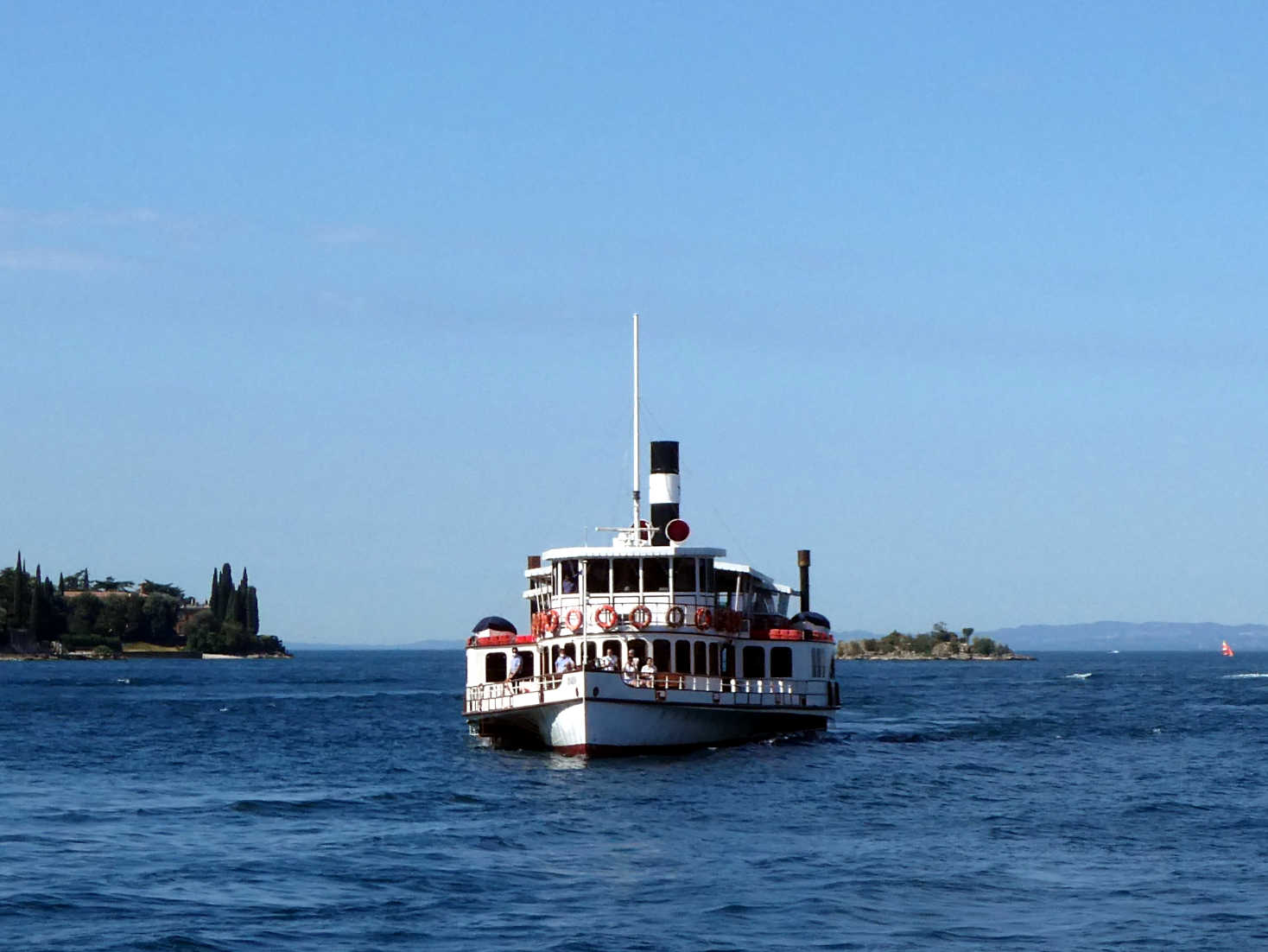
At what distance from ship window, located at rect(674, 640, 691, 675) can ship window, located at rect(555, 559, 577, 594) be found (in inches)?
173

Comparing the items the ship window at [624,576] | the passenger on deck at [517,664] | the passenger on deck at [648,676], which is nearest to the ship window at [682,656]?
the passenger on deck at [648,676]

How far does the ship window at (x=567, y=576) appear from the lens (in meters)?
61.5

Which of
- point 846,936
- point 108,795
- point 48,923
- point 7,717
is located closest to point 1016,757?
point 108,795

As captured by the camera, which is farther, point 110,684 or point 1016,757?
point 110,684

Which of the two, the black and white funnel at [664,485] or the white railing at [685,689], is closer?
the white railing at [685,689]

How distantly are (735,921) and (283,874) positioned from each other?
→ 9593mm

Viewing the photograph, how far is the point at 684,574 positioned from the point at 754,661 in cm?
558

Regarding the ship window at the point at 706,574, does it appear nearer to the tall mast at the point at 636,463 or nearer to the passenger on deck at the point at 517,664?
the tall mast at the point at 636,463

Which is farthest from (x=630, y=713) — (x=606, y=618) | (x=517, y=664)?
(x=517, y=664)

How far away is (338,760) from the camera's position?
2356 inches

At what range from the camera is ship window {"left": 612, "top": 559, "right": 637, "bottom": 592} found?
6066 centimetres

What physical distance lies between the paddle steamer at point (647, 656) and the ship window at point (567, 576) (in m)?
0.04

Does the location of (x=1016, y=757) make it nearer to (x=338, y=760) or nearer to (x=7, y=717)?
(x=338, y=760)

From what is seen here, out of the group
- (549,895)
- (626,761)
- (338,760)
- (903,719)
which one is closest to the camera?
(549,895)
